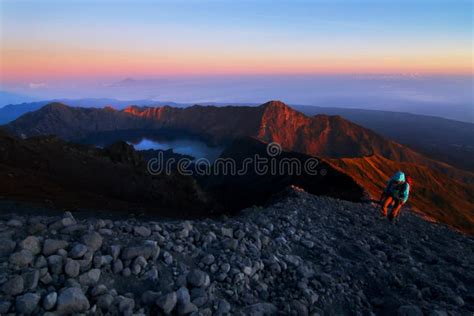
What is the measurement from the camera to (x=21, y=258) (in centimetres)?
477

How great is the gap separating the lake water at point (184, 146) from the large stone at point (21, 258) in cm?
14363

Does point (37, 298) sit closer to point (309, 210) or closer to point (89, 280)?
point (89, 280)

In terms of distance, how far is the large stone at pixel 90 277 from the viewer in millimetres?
4797

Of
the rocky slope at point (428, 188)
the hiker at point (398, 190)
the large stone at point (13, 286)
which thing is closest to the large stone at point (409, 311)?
the large stone at point (13, 286)

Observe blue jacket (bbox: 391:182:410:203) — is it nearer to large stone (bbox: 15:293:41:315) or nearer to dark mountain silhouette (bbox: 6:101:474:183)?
large stone (bbox: 15:293:41:315)

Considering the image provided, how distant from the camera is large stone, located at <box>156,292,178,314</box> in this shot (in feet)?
15.6

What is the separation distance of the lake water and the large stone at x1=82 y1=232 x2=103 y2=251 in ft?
469

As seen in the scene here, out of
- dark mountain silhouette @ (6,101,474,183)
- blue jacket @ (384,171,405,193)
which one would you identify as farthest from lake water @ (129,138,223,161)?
blue jacket @ (384,171,405,193)

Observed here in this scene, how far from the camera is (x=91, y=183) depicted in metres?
33.9

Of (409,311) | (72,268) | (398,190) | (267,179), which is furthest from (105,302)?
(267,179)

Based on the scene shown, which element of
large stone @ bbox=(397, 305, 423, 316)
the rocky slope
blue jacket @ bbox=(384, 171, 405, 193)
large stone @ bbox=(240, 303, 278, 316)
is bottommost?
the rocky slope

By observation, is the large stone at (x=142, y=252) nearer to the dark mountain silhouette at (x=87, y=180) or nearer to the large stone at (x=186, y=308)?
the large stone at (x=186, y=308)

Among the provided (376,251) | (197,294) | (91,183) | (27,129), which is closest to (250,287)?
(197,294)

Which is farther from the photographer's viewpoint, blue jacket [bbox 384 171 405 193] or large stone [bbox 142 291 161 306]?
blue jacket [bbox 384 171 405 193]
